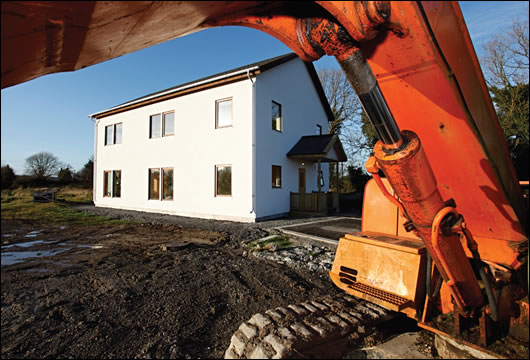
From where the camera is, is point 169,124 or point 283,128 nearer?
point 283,128

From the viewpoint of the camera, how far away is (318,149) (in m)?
13.0

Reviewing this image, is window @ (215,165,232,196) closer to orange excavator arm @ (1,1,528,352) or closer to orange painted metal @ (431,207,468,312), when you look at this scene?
orange excavator arm @ (1,1,528,352)

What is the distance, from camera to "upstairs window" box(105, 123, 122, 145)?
1719 centimetres

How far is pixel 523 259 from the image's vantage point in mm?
1912

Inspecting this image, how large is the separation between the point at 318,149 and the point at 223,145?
4.63m

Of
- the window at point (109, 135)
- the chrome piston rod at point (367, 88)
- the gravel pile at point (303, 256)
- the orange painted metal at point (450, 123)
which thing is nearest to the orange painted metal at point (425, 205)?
the chrome piston rod at point (367, 88)

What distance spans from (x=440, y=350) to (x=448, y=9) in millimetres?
2381

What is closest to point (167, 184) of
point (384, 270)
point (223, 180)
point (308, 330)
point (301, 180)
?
point (223, 180)

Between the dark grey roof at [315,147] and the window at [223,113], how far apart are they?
3541mm

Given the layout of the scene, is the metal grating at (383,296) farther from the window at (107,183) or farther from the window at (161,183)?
the window at (107,183)

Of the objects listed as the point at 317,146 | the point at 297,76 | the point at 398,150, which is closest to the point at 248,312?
the point at 398,150

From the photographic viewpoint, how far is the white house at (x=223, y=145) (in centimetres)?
1148

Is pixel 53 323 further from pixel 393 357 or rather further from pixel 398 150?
pixel 398 150

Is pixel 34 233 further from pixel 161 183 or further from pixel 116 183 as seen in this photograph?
pixel 116 183
